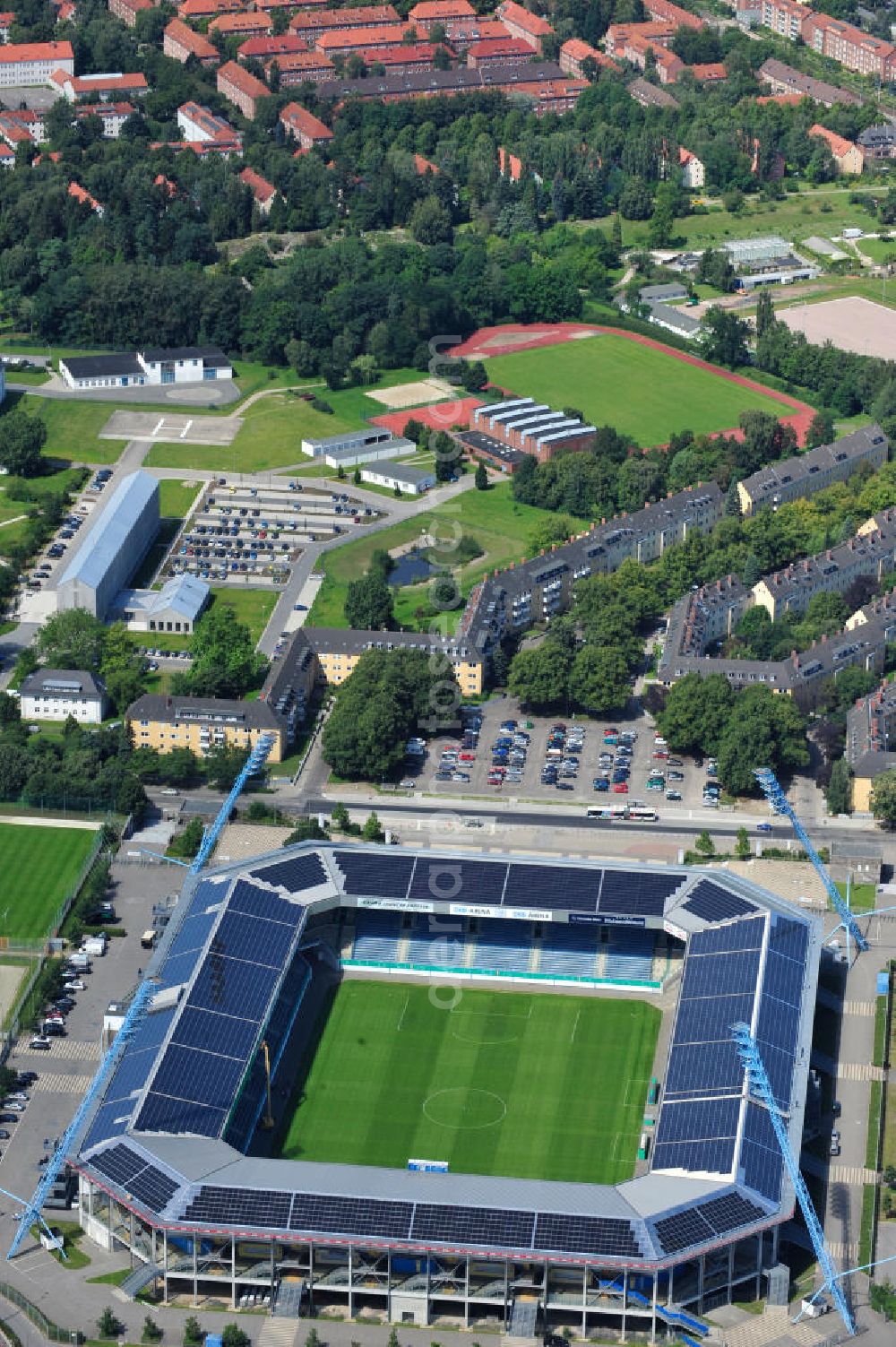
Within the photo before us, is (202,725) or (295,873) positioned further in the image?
(202,725)

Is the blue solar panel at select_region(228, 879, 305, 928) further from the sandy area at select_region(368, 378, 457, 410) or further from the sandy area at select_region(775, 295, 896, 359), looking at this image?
the sandy area at select_region(775, 295, 896, 359)

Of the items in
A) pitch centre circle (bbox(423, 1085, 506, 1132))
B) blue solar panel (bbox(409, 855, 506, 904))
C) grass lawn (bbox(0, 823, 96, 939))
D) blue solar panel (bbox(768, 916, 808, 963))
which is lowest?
grass lawn (bbox(0, 823, 96, 939))

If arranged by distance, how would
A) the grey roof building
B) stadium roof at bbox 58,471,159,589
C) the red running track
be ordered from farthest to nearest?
the red running track → stadium roof at bbox 58,471,159,589 → the grey roof building

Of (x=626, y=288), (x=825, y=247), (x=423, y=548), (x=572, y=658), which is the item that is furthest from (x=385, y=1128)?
(x=825, y=247)

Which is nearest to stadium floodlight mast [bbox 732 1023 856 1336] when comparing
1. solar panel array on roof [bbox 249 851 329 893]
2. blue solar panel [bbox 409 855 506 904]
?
blue solar panel [bbox 409 855 506 904]

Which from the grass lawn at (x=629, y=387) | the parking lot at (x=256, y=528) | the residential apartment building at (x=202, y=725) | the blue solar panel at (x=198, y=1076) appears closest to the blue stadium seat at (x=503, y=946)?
the blue solar panel at (x=198, y=1076)

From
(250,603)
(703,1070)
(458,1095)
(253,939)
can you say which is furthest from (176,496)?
(703,1070)

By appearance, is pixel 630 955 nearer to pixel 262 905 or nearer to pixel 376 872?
pixel 376 872
